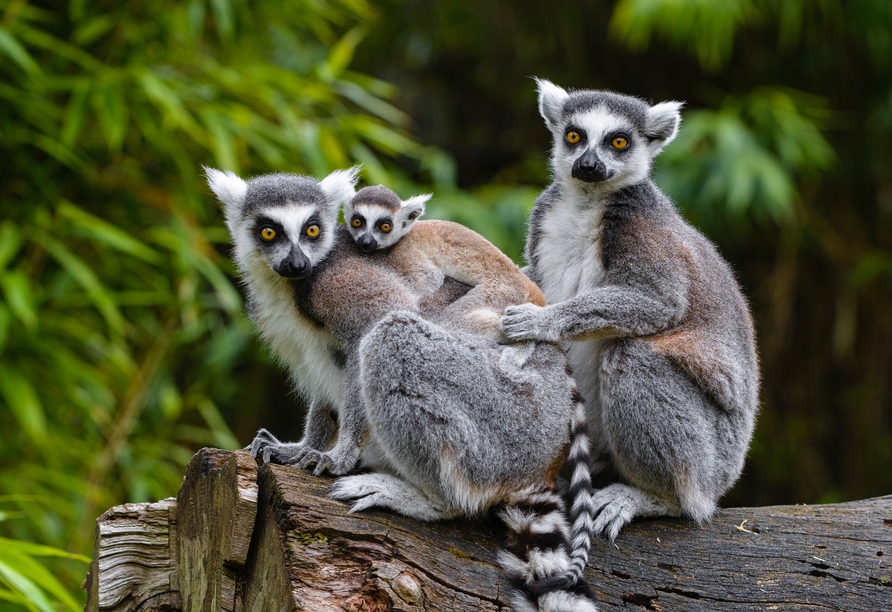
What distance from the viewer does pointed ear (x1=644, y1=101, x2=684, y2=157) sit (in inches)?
156

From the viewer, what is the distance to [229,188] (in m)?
3.60

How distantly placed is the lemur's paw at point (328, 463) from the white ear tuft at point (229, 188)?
1.30 m

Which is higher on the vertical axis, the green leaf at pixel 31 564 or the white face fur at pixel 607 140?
the white face fur at pixel 607 140

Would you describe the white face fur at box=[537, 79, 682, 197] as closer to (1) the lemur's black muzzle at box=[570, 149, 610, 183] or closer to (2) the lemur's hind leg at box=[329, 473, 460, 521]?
(1) the lemur's black muzzle at box=[570, 149, 610, 183]

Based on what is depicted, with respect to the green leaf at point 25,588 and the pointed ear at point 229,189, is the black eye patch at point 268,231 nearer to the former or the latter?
the pointed ear at point 229,189

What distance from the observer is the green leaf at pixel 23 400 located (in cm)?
487

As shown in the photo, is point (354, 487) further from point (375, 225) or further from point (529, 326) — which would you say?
point (375, 225)

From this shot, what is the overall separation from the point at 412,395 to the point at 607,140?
1760mm

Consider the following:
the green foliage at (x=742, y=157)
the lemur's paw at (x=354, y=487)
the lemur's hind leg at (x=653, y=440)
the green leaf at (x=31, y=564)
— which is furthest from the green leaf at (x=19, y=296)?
the green foliage at (x=742, y=157)

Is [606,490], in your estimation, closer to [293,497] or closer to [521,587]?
[521,587]

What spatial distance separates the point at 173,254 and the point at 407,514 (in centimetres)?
399

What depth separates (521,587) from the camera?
2787 mm

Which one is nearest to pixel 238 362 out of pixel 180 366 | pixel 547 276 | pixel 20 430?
pixel 180 366

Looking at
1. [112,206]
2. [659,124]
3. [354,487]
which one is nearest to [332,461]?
[354,487]
